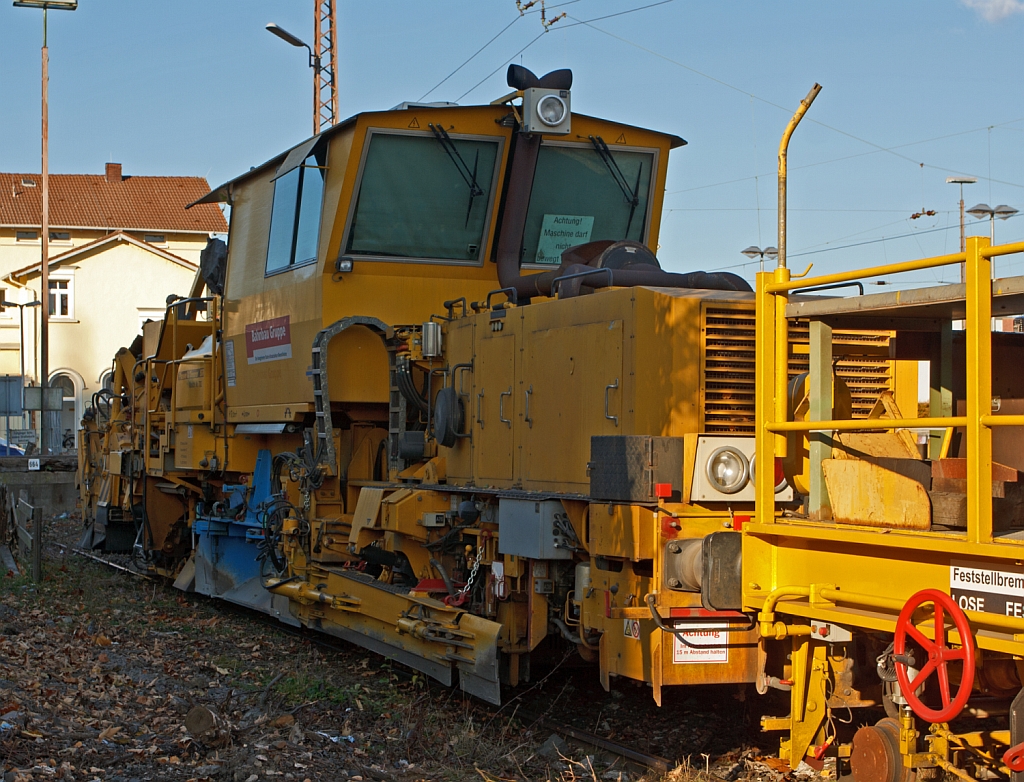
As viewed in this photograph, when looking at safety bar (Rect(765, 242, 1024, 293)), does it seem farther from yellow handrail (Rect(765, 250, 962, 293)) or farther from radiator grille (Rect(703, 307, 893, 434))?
radiator grille (Rect(703, 307, 893, 434))

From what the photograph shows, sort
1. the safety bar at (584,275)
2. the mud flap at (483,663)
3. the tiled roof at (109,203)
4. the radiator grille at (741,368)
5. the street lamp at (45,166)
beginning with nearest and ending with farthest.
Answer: the radiator grille at (741,368) → the mud flap at (483,663) → the safety bar at (584,275) → the street lamp at (45,166) → the tiled roof at (109,203)

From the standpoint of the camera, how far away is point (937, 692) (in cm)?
502

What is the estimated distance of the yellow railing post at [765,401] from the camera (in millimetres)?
5156

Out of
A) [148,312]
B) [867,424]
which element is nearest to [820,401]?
[867,424]

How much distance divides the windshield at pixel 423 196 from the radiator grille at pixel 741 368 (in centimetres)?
333

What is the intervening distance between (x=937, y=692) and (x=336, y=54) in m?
18.5

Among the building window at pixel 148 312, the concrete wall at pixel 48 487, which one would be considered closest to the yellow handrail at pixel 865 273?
the concrete wall at pixel 48 487

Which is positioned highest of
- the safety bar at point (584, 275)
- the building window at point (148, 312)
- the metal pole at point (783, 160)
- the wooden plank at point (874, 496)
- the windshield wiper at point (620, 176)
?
the building window at point (148, 312)

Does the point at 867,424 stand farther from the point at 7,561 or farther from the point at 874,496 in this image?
the point at 7,561

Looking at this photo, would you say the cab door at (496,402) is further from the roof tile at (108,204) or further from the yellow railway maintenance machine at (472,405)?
the roof tile at (108,204)

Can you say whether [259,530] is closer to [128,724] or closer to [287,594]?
[287,594]

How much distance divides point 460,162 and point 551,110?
81cm

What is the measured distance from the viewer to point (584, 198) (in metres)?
9.78

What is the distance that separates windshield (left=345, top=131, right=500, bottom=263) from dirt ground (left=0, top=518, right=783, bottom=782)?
331cm
